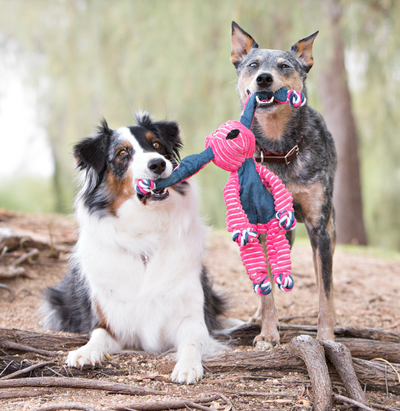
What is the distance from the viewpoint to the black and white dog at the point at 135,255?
2639mm

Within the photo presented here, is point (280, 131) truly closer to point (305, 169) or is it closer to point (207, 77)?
point (305, 169)

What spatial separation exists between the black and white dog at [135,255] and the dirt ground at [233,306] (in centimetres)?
18

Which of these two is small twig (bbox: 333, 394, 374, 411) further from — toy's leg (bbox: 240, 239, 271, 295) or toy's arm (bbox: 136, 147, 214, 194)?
toy's arm (bbox: 136, 147, 214, 194)

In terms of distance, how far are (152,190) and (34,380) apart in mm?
1094

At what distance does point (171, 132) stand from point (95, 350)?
4.69ft

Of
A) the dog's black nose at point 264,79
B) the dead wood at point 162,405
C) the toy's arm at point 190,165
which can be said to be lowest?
the dead wood at point 162,405

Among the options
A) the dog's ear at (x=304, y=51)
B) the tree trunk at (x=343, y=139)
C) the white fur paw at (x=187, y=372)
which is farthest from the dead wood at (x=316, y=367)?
the tree trunk at (x=343, y=139)

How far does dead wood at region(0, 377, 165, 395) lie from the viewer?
6.75ft

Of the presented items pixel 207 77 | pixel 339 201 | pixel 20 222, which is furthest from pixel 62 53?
pixel 339 201

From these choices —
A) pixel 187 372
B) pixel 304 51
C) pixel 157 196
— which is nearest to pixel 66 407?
pixel 187 372

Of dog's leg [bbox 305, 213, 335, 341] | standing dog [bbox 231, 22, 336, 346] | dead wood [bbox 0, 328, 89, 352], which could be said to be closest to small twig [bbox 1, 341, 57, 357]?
dead wood [bbox 0, 328, 89, 352]

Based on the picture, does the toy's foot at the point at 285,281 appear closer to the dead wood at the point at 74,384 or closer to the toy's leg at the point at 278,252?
the toy's leg at the point at 278,252

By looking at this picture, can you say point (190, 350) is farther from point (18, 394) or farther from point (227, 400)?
point (18, 394)

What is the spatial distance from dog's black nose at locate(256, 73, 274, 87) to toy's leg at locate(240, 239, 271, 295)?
93cm
